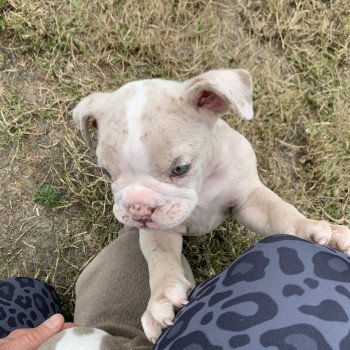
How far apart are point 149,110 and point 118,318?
1200 millimetres

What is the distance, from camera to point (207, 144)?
2.49 meters

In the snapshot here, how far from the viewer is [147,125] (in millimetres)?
2234

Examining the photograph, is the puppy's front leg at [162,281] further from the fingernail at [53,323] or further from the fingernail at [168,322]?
the fingernail at [53,323]

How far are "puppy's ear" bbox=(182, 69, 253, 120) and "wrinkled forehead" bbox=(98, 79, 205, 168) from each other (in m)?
0.08

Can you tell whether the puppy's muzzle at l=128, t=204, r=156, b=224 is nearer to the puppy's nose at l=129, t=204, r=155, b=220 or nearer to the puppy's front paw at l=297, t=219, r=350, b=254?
the puppy's nose at l=129, t=204, r=155, b=220

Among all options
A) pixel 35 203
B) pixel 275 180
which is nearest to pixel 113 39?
pixel 35 203

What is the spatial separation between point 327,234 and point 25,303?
1.89 meters

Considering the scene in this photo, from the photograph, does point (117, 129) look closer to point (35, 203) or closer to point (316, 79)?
point (35, 203)

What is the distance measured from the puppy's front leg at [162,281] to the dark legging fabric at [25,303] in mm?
893

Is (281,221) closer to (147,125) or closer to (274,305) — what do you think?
(274,305)

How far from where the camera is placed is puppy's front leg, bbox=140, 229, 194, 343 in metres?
2.31

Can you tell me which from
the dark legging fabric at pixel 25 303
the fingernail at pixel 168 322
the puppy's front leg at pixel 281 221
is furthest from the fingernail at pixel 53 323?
the puppy's front leg at pixel 281 221

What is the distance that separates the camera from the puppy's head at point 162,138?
225 centimetres

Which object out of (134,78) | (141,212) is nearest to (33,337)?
(141,212)
